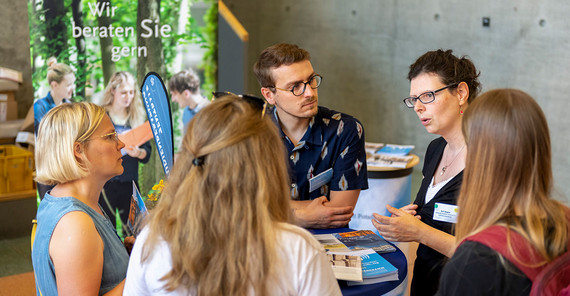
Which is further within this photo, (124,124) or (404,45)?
(404,45)

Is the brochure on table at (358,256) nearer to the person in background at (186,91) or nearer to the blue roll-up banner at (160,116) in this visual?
the blue roll-up banner at (160,116)

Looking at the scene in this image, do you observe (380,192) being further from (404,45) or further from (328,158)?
(404,45)

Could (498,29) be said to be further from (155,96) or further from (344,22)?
(155,96)

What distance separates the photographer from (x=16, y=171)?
5.18m

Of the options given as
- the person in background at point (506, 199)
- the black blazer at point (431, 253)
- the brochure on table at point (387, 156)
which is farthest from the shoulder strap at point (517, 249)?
the brochure on table at point (387, 156)

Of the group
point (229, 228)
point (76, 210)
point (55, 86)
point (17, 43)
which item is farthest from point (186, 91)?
point (17, 43)

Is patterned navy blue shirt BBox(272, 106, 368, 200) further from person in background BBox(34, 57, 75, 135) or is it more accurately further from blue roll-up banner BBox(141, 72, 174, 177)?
person in background BBox(34, 57, 75, 135)

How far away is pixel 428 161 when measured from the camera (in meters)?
2.49

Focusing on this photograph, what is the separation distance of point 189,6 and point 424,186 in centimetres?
222

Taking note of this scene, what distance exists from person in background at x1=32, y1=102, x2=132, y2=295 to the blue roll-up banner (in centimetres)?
33

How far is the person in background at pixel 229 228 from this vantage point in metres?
1.28

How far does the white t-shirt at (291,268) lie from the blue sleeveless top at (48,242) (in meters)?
0.54

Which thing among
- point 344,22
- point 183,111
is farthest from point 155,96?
point 344,22

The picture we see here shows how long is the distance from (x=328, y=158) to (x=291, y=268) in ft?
4.92
